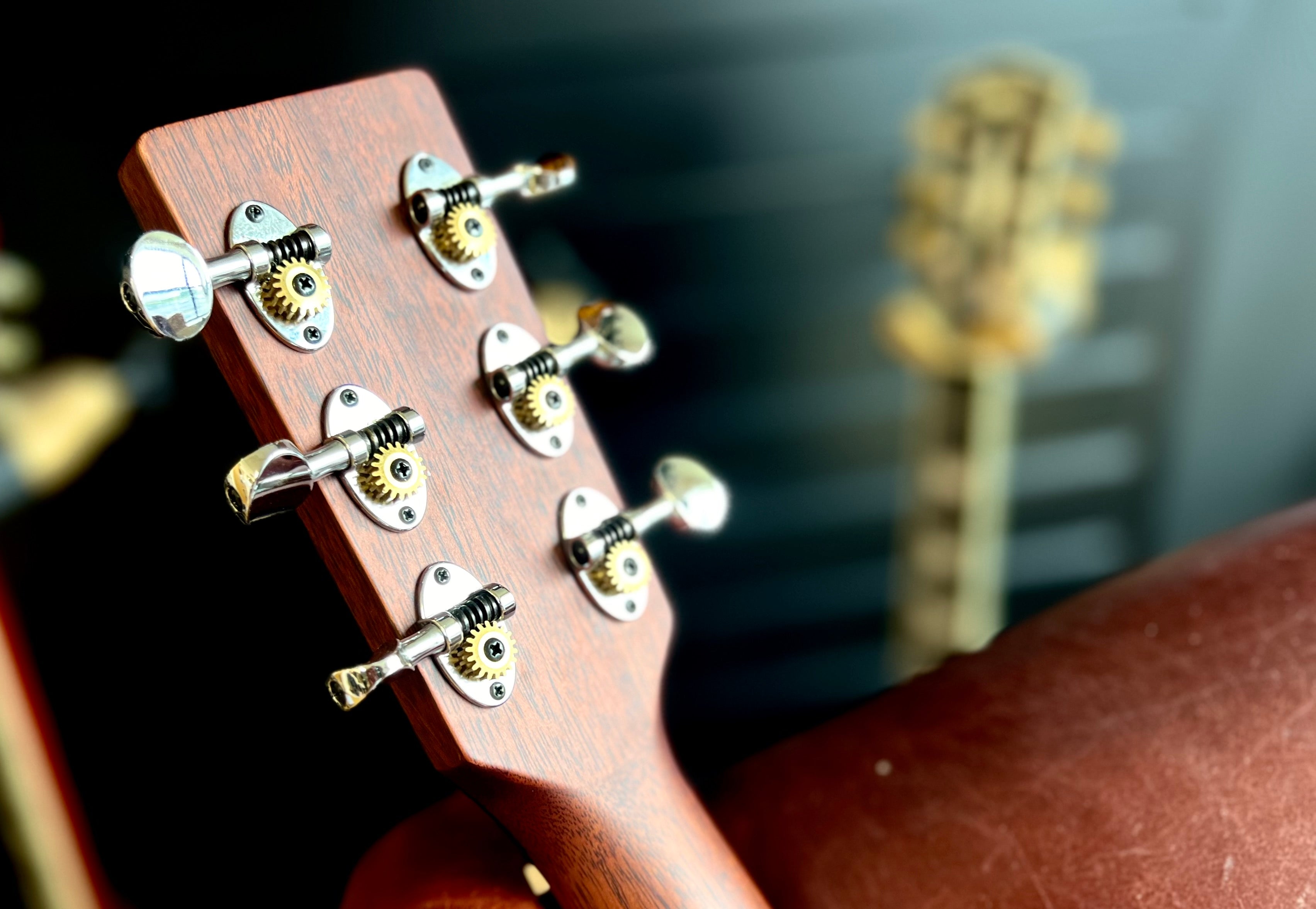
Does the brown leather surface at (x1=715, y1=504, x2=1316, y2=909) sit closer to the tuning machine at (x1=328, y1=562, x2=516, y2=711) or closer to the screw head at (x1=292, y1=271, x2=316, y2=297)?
the tuning machine at (x1=328, y1=562, x2=516, y2=711)

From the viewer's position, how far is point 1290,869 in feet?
1.56

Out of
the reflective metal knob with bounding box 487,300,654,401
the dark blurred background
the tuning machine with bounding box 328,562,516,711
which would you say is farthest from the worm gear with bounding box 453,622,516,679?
the dark blurred background

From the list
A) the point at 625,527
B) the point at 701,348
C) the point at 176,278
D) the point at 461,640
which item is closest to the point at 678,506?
the point at 625,527

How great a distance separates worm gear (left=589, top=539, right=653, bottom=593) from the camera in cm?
53

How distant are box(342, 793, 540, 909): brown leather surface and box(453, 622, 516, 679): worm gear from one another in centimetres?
9

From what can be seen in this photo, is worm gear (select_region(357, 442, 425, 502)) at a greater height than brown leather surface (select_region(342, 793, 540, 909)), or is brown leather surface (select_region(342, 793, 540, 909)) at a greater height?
worm gear (select_region(357, 442, 425, 502))

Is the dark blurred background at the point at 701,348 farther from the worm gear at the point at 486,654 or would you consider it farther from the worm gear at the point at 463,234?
the worm gear at the point at 486,654

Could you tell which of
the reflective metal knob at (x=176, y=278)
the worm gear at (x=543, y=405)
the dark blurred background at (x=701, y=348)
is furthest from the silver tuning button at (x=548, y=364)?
the dark blurred background at (x=701, y=348)

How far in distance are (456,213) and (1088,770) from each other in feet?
1.20

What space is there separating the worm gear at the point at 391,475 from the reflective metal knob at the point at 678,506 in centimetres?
9

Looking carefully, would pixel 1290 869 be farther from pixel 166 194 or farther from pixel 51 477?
pixel 51 477

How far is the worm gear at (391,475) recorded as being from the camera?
45cm

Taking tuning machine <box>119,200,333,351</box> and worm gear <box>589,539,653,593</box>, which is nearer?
tuning machine <box>119,200,333,351</box>

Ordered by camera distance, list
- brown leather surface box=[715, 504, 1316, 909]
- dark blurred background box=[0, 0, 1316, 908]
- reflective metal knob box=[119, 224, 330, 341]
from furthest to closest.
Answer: dark blurred background box=[0, 0, 1316, 908]
brown leather surface box=[715, 504, 1316, 909]
reflective metal knob box=[119, 224, 330, 341]
